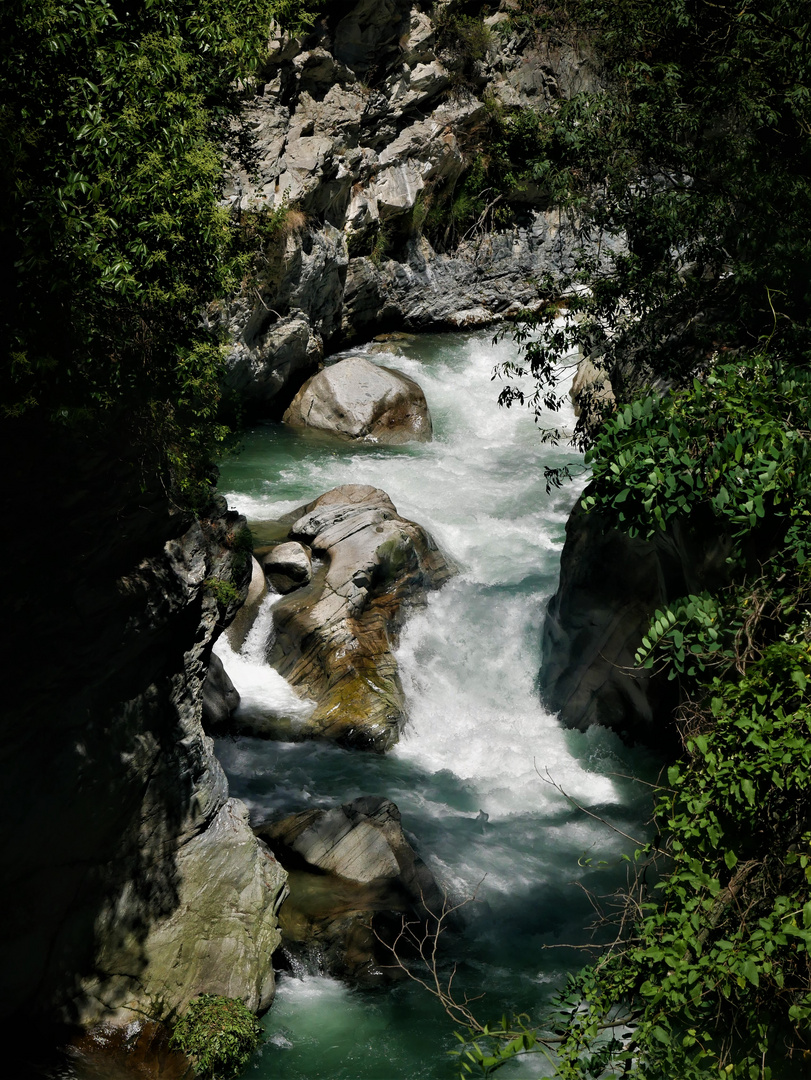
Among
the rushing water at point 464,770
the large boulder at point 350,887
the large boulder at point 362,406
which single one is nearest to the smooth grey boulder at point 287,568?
the rushing water at point 464,770

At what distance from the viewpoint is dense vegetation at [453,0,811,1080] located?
3789 mm

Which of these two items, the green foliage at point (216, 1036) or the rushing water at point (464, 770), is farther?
the rushing water at point (464, 770)

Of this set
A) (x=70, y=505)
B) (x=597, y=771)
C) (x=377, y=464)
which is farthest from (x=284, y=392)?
(x=70, y=505)

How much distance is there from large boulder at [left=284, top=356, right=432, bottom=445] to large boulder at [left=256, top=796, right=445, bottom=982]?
34.1 ft

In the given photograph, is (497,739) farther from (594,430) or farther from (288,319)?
(288,319)

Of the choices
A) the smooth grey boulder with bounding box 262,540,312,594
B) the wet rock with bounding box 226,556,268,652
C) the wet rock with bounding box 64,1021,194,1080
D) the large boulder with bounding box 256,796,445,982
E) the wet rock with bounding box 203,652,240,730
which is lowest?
the wet rock with bounding box 64,1021,194,1080

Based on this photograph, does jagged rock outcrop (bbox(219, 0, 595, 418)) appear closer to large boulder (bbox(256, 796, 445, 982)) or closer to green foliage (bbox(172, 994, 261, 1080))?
large boulder (bbox(256, 796, 445, 982))

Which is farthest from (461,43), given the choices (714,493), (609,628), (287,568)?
(714,493)

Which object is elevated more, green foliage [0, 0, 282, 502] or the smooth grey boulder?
green foliage [0, 0, 282, 502]

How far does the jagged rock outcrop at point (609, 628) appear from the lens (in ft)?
29.1

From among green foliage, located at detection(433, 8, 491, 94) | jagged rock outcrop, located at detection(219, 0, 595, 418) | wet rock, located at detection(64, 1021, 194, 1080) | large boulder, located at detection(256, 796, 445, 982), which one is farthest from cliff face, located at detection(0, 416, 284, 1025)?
green foliage, located at detection(433, 8, 491, 94)

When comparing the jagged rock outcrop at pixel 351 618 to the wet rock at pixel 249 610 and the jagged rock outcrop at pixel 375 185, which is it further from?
the jagged rock outcrop at pixel 375 185

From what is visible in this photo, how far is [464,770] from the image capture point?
10289 mm

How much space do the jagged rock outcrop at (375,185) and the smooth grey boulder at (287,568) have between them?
18.4 ft
